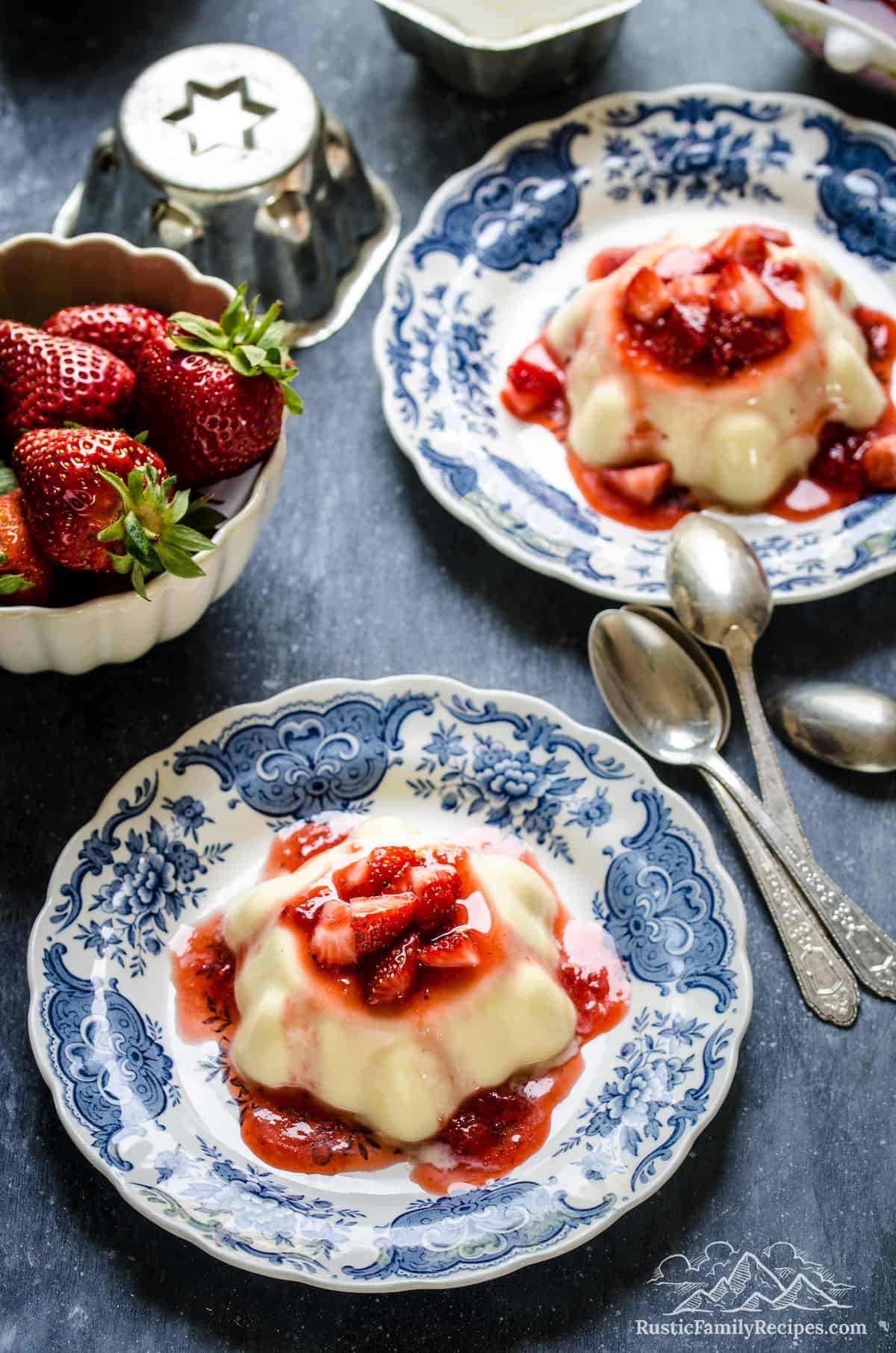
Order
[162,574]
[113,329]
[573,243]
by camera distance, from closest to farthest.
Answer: [162,574]
[113,329]
[573,243]

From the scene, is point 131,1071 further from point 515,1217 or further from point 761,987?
point 761,987

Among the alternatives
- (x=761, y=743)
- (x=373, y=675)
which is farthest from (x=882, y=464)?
(x=373, y=675)

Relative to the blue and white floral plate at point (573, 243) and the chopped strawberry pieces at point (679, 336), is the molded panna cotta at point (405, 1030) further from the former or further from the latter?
the chopped strawberry pieces at point (679, 336)

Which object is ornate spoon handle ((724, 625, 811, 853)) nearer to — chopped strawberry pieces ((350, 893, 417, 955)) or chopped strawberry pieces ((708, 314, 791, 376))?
chopped strawberry pieces ((708, 314, 791, 376))

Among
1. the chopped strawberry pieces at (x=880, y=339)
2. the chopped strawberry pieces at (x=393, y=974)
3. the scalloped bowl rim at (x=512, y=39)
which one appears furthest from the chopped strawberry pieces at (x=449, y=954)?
the scalloped bowl rim at (x=512, y=39)

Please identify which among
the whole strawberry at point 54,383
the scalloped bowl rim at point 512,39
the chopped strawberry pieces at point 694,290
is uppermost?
the scalloped bowl rim at point 512,39

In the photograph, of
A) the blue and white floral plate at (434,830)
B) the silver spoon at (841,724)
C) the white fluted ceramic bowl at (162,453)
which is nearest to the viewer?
the blue and white floral plate at (434,830)

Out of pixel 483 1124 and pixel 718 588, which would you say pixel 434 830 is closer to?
pixel 483 1124

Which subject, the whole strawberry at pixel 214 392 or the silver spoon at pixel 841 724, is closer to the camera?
the whole strawberry at pixel 214 392
